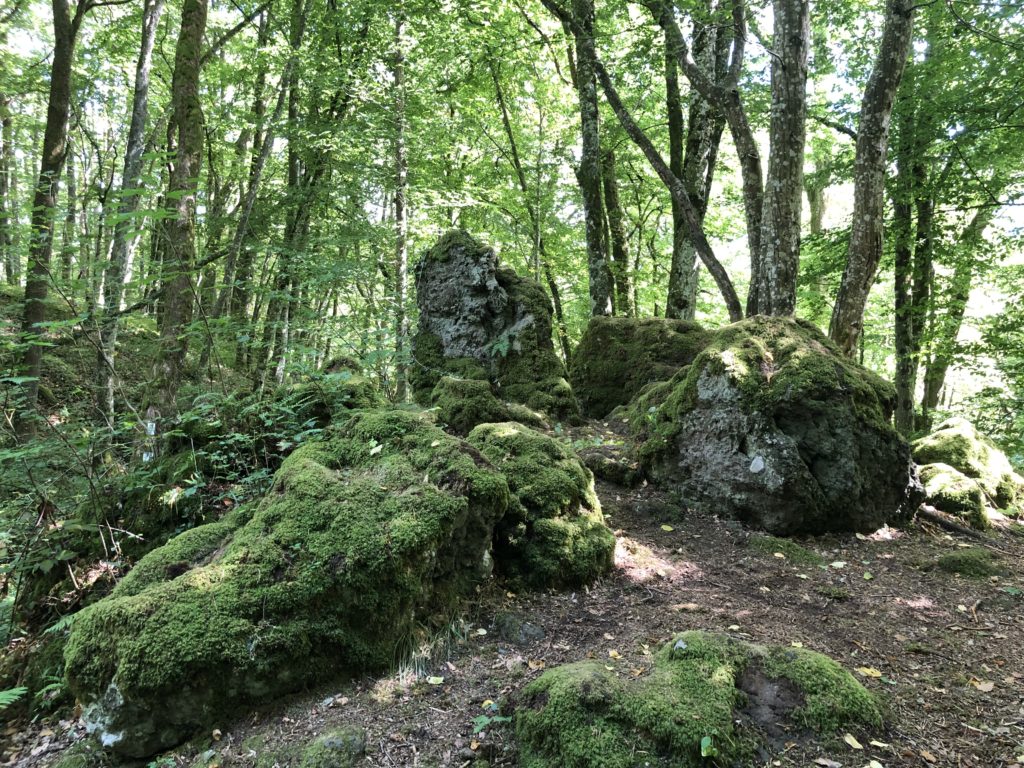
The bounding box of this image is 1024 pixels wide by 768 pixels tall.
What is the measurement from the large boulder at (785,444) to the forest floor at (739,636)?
0.32 meters

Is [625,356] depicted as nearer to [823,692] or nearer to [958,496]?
[958,496]

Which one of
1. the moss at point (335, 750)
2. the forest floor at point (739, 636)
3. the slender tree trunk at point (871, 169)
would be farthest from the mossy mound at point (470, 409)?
the slender tree trunk at point (871, 169)

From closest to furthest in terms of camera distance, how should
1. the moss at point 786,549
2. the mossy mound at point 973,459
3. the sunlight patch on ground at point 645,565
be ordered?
1. the sunlight patch on ground at point 645,565
2. the moss at point 786,549
3. the mossy mound at point 973,459

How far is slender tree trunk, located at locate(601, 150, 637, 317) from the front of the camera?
13.8 m

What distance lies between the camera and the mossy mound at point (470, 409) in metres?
6.45

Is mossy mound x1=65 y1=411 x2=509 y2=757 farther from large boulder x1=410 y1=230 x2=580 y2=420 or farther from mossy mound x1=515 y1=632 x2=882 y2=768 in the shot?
large boulder x1=410 y1=230 x2=580 y2=420

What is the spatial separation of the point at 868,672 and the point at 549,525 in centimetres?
217

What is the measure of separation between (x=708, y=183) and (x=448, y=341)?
278 inches

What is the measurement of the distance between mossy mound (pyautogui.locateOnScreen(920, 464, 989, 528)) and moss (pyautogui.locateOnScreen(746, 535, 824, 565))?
231cm

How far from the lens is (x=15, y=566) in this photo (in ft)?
14.3

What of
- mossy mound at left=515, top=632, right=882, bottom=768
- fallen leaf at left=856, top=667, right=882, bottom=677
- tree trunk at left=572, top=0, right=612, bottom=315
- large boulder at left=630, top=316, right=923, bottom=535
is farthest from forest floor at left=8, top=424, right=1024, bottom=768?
tree trunk at left=572, top=0, right=612, bottom=315

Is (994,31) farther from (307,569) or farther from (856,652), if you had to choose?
(307,569)

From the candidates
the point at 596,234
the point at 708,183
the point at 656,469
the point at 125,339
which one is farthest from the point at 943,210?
the point at 125,339

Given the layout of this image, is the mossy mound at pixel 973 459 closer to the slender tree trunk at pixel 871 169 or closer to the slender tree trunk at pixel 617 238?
the slender tree trunk at pixel 871 169
